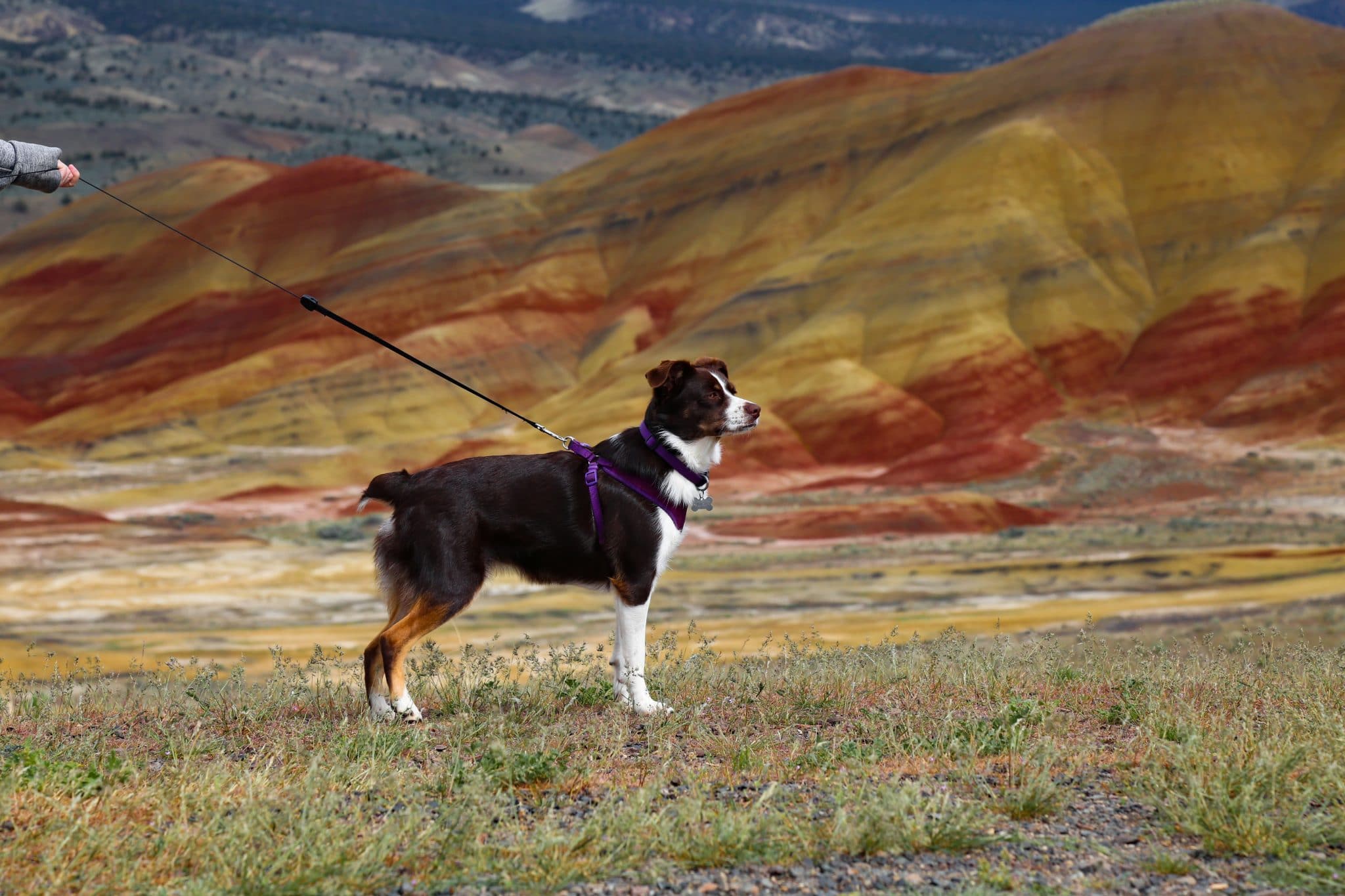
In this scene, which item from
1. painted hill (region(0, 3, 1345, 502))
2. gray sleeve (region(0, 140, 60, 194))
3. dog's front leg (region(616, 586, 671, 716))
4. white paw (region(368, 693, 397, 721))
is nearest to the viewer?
gray sleeve (region(0, 140, 60, 194))

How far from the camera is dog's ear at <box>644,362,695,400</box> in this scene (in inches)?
332

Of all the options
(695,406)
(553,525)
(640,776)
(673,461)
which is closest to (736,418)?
(695,406)

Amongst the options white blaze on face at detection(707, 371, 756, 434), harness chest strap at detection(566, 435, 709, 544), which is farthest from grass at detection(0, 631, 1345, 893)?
white blaze on face at detection(707, 371, 756, 434)

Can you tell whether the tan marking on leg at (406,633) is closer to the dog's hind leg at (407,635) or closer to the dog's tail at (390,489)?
the dog's hind leg at (407,635)

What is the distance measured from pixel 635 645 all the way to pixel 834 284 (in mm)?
69762

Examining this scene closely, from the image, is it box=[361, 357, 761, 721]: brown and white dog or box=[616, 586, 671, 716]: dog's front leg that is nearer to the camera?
box=[361, 357, 761, 721]: brown and white dog

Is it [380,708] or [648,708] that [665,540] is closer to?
[648,708]

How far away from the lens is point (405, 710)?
8.10m

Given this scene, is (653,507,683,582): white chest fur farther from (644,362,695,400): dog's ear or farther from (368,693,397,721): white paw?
(368,693,397,721): white paw

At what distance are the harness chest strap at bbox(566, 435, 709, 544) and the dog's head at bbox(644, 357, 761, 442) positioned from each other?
317mm

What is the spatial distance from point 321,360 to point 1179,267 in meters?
52.3

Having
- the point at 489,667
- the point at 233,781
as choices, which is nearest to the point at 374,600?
the point at 489,667

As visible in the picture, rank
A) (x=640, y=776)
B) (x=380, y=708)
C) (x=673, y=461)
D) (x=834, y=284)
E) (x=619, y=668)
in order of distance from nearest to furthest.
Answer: (x=640, y=776) < (x=380, y=708) < (x=673, y=461) < (x=619, y=668) < (x=834, y=284)

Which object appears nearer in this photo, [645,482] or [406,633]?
[406,633]
